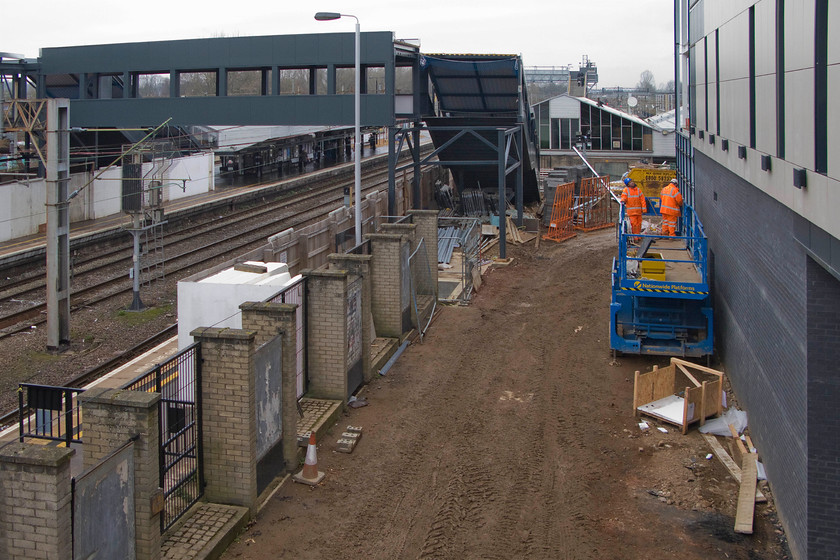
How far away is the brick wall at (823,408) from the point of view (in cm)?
785

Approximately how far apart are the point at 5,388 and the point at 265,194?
82.7ft

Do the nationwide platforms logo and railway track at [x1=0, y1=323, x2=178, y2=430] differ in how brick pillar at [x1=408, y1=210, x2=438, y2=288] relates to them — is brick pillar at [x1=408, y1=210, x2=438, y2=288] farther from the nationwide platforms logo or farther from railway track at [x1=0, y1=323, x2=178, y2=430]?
railway track at [x1=0, y1=323, x2=178, y2=430]

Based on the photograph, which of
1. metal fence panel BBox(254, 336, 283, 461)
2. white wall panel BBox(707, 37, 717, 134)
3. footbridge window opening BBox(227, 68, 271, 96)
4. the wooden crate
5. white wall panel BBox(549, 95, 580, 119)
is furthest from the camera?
footbridge window opening BBox(227, 68, 271, 96)

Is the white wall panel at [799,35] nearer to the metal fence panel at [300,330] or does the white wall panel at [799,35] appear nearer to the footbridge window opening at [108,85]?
the metal fence panel at [300,330]

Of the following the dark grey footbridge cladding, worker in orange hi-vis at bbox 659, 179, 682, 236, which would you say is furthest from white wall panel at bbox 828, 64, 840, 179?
the dark grey footbridge cladding

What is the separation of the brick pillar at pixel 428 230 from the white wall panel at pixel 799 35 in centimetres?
1072

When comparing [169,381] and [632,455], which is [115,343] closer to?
[169,381]

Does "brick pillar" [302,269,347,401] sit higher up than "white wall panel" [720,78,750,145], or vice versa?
"white wall panel" [720,78,750,145]

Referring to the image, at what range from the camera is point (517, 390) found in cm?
1345

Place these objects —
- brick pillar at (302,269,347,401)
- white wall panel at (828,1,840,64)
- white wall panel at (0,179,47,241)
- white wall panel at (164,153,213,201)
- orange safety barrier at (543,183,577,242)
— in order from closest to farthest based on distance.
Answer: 1. white wall panel at (828,1,840,64)
2. brick pillar at (302,269,347,401)
3. white wall panel at (0,179,47,241)
4. orange safety barrier at (543,183,577,242)
5. white wall panel at (164,153,213,201)

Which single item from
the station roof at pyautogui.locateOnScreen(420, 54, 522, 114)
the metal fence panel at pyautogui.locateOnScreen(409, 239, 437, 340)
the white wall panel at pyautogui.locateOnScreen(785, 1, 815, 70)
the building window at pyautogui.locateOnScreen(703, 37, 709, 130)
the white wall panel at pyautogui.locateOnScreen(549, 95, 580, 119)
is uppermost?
the white wall panel at pyautogui.locateOnScreen(549, 95, 580, 119)

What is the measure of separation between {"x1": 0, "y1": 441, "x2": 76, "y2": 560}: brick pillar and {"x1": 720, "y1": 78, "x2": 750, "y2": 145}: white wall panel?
9729 mm

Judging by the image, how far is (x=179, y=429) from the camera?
8.59 metres

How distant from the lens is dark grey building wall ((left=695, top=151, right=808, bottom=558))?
8.49 metres
